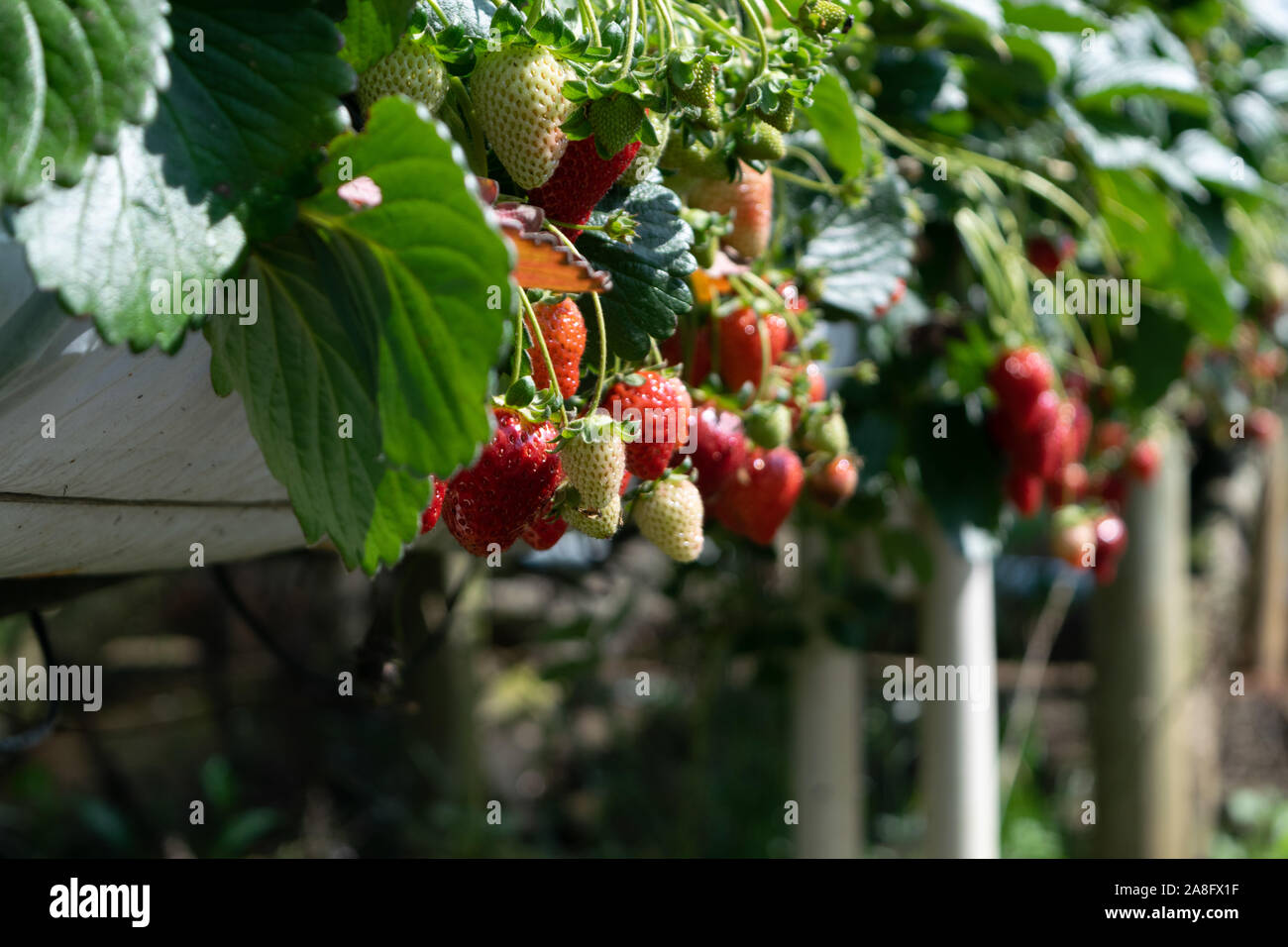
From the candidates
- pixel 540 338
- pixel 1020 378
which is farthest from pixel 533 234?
pixel 1020 378

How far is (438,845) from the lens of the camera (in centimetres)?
212

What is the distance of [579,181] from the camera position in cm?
40

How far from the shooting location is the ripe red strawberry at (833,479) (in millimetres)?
606

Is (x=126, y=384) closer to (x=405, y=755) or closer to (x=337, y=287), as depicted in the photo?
(x=337, y=287)

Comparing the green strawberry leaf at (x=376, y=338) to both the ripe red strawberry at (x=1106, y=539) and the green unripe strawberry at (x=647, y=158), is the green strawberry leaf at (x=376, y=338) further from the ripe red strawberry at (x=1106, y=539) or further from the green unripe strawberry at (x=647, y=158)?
the ripe red strawberry at (x=1106, y=539)

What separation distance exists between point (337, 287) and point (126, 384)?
10 centimetres

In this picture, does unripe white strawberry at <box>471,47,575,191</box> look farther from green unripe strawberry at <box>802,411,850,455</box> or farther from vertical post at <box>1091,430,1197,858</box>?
vertical post at <box>1091,430,1197,858</box>

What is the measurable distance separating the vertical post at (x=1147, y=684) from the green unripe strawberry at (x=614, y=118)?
124 centimetres

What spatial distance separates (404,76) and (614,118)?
70 mm

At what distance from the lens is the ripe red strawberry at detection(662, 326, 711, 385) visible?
1.78 ft

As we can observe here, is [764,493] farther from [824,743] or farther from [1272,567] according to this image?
[1272,567]

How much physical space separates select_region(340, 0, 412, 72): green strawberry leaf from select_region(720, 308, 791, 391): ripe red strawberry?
23 cm

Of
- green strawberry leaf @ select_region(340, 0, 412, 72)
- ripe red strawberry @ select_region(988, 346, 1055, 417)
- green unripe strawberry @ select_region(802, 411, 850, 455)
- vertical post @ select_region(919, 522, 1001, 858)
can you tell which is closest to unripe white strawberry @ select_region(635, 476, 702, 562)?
green unripe strawberry @ select_region(802, 411, 850, 455)
